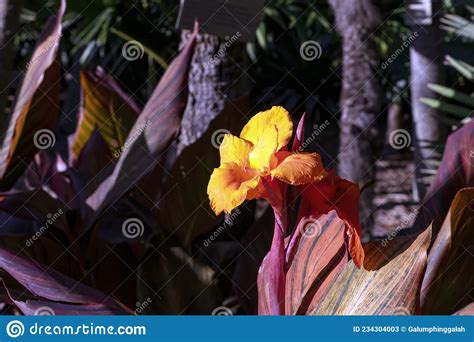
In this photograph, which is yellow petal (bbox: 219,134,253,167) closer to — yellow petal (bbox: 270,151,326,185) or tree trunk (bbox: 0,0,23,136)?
yellow petal (bbox: 270,151,326,185)

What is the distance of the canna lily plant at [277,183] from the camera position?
902 millimetres

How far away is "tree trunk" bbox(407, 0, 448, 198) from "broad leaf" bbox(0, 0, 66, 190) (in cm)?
114

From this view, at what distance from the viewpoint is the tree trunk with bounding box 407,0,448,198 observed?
229cm

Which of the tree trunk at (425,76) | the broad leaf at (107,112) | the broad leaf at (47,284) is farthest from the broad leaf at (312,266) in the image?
the tree trunk at (425,76)

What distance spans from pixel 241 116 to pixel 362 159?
2.99 ft

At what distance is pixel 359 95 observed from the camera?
2.44 m

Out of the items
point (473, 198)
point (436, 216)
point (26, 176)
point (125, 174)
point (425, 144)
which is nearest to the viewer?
point (473, 198)

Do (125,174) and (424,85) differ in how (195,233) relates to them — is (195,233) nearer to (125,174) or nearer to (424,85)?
(125,174)

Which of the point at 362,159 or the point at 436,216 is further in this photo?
the point at 362,159

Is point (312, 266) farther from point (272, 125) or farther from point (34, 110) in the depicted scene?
point (34, 110)

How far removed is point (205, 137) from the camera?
59.7 inches

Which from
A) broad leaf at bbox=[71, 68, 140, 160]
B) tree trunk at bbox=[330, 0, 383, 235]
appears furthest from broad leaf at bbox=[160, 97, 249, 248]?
tree trunk at bbox=[330, 0, 383, 235]

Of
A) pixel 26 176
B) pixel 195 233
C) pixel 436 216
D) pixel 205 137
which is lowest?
pixel 26 176

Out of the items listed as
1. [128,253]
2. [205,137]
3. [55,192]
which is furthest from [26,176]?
[205,137]
